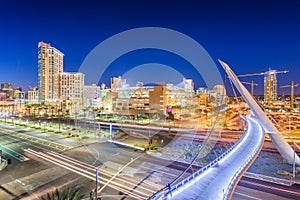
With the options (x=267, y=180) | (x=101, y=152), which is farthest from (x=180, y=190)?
(x=101, y=152)

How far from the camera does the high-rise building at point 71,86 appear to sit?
84688 mm

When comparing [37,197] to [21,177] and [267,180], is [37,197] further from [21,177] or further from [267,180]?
[267,180]

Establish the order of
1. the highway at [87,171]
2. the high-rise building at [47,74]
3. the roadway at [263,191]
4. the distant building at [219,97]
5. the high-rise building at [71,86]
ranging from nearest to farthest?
the roadway at [263,191]
the highway at [87,171]
the distant building at [219,97]
the high-rise building at [71,86]
the high-rise building at [47,74]

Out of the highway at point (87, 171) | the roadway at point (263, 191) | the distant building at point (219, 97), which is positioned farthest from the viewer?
the distant building at point (219, 97)

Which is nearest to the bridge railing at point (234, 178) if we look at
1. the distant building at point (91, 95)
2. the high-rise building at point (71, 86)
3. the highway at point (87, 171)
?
the highway at point (87, 171)

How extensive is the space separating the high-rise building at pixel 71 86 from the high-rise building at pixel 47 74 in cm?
288

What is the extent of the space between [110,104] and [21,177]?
54.6m

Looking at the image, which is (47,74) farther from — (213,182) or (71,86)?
(213,182)

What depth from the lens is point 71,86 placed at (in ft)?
284

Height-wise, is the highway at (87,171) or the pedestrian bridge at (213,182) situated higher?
the pedestrian bridge at (213,182)

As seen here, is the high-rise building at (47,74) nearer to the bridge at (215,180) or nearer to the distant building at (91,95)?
the distant building at (91,95)

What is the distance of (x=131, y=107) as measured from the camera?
190ft

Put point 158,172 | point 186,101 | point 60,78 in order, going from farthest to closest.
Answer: point 60,78, point 186,101, point 158,172

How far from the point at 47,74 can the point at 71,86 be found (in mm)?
12324
